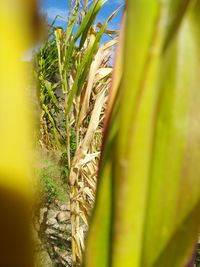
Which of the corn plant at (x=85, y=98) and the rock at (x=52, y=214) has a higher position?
the corn plant at (x=85, y=98)

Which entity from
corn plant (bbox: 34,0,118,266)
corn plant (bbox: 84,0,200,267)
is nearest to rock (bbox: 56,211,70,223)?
corn plant (bbox: 34,0,118,266)

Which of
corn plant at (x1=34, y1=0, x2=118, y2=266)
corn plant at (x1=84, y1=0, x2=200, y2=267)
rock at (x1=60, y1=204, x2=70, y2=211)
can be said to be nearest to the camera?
corn plant at (x1=84, y1=0, x2=200, y2=267)

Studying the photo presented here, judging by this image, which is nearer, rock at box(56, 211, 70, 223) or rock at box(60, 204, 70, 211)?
rock at box(56, 211, 70, 223)

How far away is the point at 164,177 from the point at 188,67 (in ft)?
0.18

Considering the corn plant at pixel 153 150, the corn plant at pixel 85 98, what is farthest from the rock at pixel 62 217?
the corn plant at pixel 153 150

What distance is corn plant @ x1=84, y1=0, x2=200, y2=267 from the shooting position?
0.61ft

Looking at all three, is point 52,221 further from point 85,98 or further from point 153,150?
point 153,150

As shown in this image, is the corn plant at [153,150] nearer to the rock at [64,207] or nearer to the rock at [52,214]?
the rock at [52,214]

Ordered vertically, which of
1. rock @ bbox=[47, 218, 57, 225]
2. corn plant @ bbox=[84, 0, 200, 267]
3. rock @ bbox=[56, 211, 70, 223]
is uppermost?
corn plant @ bbox=[84, 0, 200, 267]

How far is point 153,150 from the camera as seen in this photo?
0.20m

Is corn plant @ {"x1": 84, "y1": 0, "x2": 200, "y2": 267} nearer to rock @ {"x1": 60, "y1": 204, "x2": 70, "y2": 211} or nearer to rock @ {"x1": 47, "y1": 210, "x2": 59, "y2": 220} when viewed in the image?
rock @ {"x1": 47, "y1": 210, "x2": 59, "y2": 220}

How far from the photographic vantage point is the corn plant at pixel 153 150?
185 millimetres

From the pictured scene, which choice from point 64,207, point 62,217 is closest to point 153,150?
point 62,217

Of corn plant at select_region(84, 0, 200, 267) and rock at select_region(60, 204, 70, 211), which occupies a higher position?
corn plant at select_region(84, 0, 200, 267)
